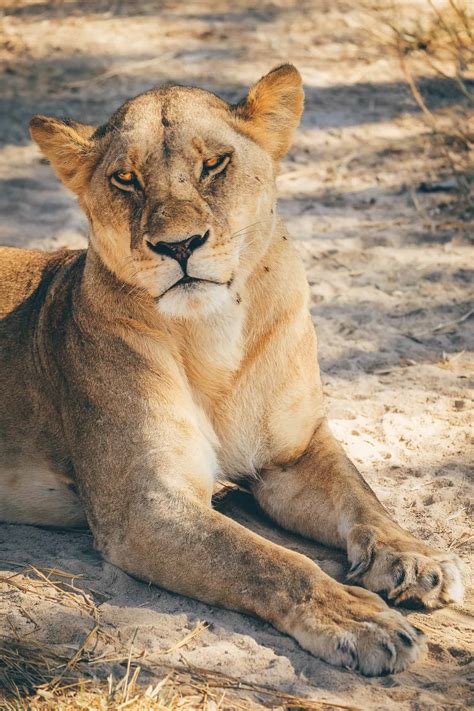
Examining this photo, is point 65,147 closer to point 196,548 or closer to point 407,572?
point 196,548

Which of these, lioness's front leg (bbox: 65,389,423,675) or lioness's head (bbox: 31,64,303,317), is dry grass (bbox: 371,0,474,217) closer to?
lioness's head (bbox: 31,64,303,317)

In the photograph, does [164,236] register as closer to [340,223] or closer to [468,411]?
[468,411]

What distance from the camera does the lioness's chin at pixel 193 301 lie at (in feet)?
11.1

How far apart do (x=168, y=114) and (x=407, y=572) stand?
1728 mm

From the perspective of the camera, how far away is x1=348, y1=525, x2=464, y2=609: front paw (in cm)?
328

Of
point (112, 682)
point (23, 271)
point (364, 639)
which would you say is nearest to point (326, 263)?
point (23, 271)

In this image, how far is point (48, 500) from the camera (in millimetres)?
3928

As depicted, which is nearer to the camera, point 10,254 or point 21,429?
point 21,429

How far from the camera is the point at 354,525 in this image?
355 cm

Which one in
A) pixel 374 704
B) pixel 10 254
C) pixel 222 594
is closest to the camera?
pixel 374 704

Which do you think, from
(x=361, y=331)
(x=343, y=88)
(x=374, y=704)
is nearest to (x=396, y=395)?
(x=361, y=331)

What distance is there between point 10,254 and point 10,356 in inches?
23.2

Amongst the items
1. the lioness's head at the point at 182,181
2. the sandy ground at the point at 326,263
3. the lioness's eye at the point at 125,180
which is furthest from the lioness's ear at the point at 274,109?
the sandy ground at the point at 326,263

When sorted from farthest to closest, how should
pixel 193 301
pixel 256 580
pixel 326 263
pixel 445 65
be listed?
pixel 445 65 < pixel 326 263 < pixel 193 301 < pixel 256 580
